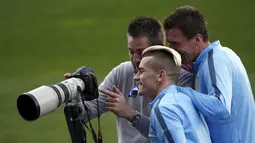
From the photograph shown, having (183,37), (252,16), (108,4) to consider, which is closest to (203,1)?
(252,16)

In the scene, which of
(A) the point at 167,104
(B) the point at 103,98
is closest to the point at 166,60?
(A) the point at 167,104

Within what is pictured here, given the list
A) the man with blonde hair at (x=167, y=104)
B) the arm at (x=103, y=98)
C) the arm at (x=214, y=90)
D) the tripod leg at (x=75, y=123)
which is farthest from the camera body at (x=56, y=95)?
the arm at (x=214, y=90)

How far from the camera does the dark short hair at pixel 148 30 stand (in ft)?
7.16

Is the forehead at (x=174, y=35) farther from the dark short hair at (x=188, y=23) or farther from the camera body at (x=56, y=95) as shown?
the camera body at (x=56, y=95)

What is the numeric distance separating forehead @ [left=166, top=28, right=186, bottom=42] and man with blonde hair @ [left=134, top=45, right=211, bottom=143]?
0.86 feet

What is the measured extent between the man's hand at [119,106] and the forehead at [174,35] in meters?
0.27

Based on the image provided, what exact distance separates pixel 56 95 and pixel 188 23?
0.52 meters

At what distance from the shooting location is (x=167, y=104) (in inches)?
65.2

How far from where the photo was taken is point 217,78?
190 cm

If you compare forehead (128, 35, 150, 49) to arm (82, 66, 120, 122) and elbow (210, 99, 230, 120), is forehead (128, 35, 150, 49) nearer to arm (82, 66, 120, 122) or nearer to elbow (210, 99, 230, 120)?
arm (82, 66, 120, 122)

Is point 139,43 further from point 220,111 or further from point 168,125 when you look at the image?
point 168,125

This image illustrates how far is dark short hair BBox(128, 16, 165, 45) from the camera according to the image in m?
2.18

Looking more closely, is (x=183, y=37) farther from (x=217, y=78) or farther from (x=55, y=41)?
(x=55, y=41)

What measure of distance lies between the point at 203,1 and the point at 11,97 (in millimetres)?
1397
